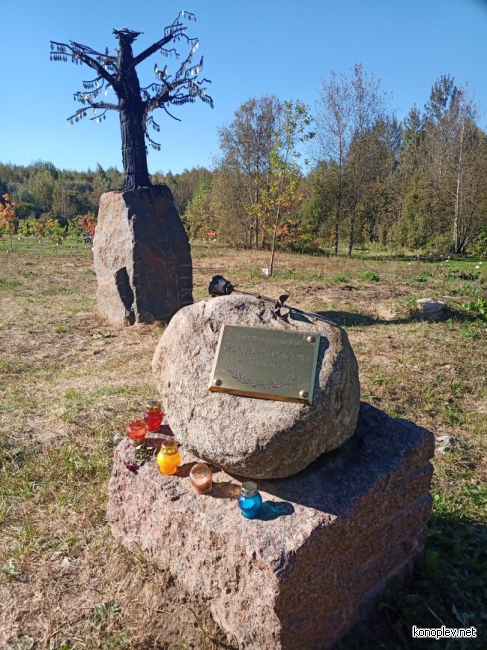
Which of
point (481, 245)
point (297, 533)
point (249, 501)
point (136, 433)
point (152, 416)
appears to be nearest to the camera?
point (297, 533)

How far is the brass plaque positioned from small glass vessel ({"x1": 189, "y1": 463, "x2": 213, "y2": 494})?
435 millimetres

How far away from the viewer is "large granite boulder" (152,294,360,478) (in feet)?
6.88

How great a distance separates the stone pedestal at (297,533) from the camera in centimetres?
195

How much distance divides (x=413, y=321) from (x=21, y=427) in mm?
5871

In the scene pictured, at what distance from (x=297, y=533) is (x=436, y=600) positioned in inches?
41.2

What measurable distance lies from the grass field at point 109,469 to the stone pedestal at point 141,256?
52 centimetres

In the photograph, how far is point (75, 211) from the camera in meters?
34.8

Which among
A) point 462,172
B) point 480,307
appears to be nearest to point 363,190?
point 462,172

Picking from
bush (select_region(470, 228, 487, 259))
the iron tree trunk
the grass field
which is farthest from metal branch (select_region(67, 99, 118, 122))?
bush (select_region(470, 228, 487, 259))

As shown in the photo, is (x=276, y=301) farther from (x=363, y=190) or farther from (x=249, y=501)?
(x=363, y=190)

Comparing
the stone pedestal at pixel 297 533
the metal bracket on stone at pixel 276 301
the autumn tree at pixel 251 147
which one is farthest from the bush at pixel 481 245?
the metal bracket on stone at pixel 276 301

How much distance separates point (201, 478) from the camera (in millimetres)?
2289
